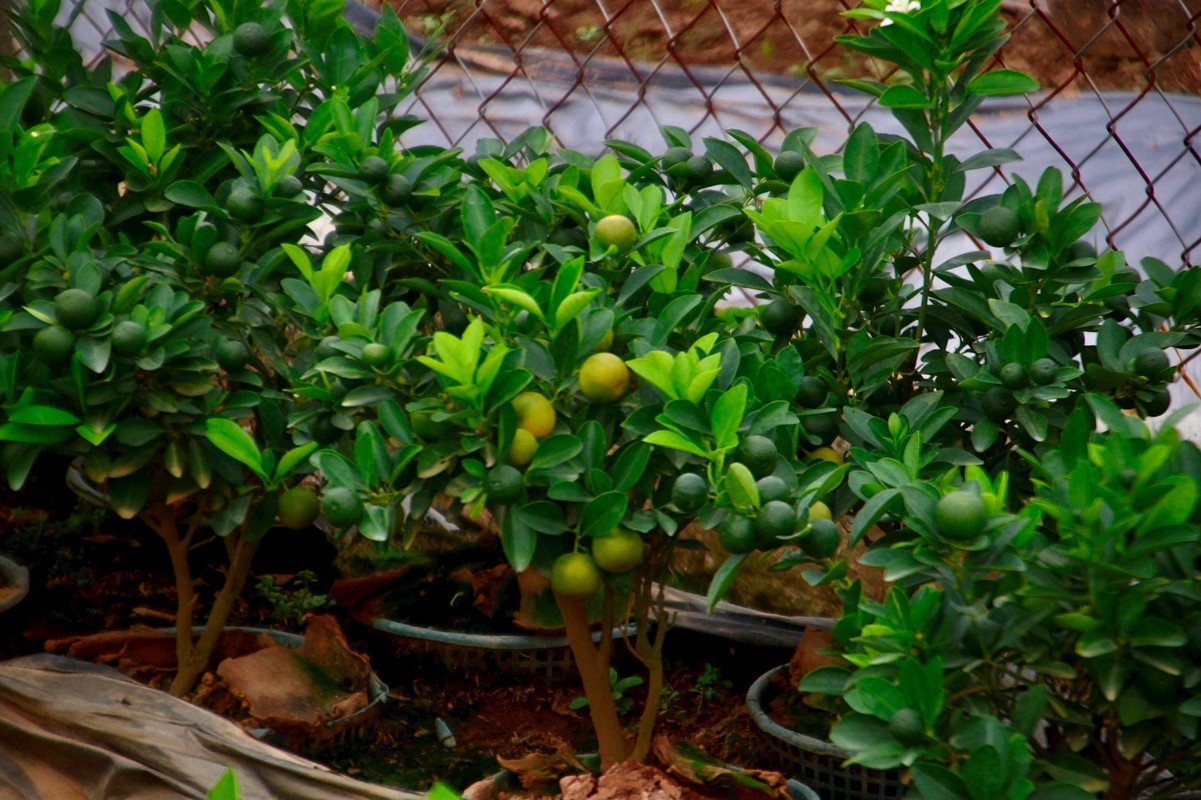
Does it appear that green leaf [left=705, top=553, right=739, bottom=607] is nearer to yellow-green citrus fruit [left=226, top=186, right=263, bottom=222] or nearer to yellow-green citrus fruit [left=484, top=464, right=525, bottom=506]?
yellow-green citrus fruit [left=484, top=464, right=525, bottom=506]

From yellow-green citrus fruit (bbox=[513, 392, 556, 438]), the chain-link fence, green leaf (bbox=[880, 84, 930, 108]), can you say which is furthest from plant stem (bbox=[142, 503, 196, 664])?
green leaf (bbox=[880, 84, 930, 108])

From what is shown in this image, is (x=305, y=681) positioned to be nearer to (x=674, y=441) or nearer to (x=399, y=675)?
(x=399, y=675)

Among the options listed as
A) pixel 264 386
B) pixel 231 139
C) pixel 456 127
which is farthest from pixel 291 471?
pixel 456 127

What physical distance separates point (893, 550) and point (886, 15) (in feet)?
2.17

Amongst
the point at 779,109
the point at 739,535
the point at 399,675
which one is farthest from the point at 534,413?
the point at 779,109

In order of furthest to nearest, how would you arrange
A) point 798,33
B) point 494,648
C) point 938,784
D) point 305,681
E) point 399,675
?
1. point 798,33
2. point 399,675
3. point 494,648
4. point 305,681
5. point 938,784

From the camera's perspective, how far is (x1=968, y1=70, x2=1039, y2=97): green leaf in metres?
1.44

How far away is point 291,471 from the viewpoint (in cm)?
151

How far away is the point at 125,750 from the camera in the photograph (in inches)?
63.7

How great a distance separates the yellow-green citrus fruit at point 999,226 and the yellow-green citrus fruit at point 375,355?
0.80 meters

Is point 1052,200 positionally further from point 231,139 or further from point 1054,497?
point 231,139

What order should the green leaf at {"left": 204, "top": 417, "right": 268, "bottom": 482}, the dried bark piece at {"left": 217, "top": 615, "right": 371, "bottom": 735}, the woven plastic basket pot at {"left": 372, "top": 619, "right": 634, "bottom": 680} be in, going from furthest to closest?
the woven plastic basket pot at {"left": 372, "top": 619, "right": 634, "bottom": 680}, the dried bark piece at {"left": 217, "top": 615, "right": 371, "bottom": 735}, the green leaf at {"left": 204, "top": 417, "right": 268, "bottom": 482}

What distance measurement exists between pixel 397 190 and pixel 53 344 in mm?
494

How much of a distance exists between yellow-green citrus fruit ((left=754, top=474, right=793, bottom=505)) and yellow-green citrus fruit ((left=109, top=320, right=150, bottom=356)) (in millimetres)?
805
